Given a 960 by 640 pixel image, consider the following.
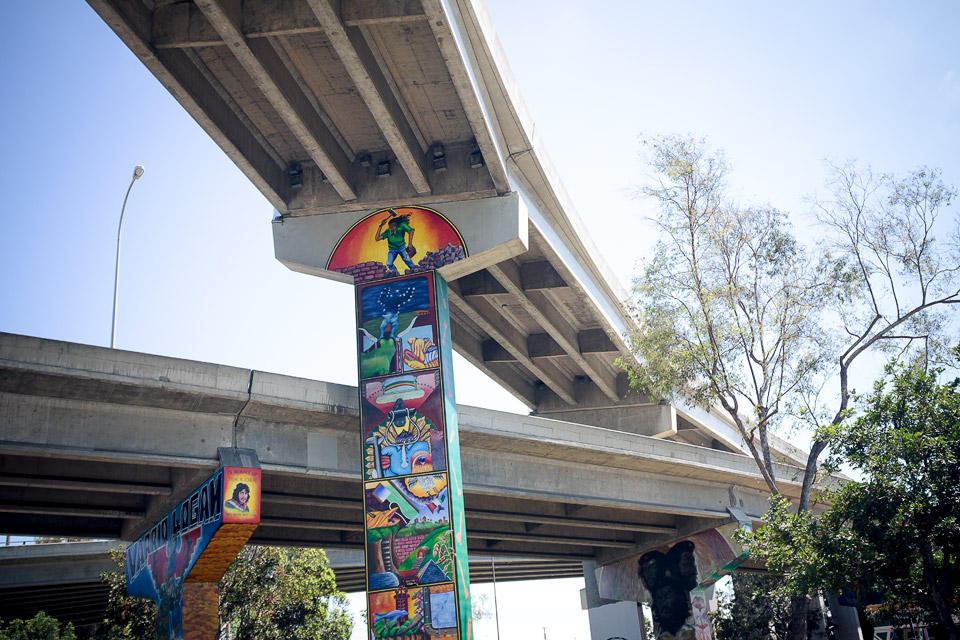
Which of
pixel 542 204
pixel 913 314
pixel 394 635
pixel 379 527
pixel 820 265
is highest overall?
pixel 542 204

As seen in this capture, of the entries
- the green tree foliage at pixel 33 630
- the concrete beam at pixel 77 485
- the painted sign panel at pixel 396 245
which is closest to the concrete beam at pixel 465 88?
the painted sign panel at pixel 396 245

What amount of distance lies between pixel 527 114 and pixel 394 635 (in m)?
12.8

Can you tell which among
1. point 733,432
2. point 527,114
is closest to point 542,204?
point 527,114

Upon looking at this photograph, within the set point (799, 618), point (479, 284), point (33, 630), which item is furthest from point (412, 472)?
point (33, 630)

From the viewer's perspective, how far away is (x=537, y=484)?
78.4 feet

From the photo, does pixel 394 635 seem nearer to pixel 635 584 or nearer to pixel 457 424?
pixel 457 424

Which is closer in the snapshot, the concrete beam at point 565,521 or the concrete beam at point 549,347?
the concrete beam at point 565,521

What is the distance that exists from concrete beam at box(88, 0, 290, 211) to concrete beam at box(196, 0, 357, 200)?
140 cm

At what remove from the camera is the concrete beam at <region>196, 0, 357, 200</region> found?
15727mm

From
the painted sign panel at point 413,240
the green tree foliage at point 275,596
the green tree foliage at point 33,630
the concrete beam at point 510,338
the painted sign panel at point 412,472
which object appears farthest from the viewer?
the green tree foliage at point 33,630

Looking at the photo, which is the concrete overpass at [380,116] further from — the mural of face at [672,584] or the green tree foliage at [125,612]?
the green tree foliage at [125,612]

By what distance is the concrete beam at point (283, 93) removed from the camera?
1573cm

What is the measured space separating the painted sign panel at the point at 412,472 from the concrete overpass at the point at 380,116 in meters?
3.48

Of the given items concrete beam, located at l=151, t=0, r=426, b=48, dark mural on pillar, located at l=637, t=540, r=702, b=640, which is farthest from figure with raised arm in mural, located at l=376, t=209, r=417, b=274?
dark mural on pillar, located at l=637, t=540, r=702, b=640
